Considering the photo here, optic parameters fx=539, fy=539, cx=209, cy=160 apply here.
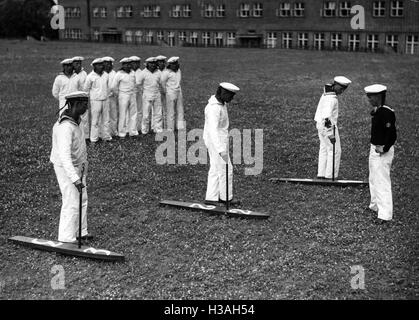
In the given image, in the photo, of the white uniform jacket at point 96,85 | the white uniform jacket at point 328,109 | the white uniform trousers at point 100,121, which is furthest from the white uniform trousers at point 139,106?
the white uniform jacket at point 328,109

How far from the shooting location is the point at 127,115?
16.9 meters

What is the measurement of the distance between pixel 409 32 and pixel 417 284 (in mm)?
45545

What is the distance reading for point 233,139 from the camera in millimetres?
16906

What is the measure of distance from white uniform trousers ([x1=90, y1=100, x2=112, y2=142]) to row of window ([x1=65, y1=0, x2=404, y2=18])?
4005cm

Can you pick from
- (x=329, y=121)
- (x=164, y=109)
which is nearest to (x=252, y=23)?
(x=164, y=109)

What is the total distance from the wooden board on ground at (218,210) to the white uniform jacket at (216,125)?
118cm

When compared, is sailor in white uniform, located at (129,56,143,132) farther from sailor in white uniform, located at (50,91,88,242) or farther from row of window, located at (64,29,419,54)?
row of window, located at (64,29,419,54)

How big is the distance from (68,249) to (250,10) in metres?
53.5

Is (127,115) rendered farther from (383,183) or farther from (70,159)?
(383,183)

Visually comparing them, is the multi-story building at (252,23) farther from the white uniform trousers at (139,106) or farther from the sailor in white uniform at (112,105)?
the sailor in white uniform at (112,105)

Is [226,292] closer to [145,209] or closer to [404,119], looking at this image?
[145,209]

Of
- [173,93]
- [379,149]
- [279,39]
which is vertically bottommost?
[379,149]
